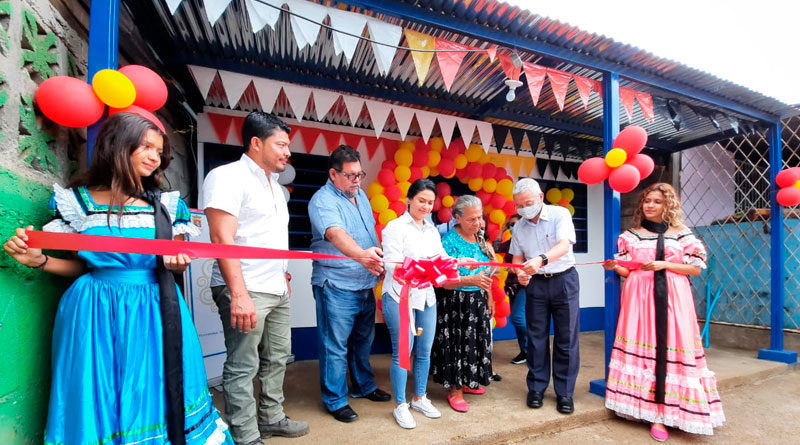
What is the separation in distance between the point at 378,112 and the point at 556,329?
2532mm

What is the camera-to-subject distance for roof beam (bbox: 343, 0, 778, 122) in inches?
102

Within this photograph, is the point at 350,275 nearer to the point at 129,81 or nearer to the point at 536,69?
the point at 129,81

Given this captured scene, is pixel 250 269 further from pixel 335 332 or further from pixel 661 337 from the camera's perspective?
pixel 661 337

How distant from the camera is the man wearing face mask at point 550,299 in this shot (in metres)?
2.92

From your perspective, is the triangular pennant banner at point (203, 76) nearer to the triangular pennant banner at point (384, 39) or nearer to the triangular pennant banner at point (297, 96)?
the triangular pennant banner at point (297, 96)

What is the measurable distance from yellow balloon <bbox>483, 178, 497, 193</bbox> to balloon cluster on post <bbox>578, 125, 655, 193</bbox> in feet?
5.48

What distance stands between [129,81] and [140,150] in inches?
14.9

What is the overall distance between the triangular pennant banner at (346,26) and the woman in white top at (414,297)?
0.99 metres

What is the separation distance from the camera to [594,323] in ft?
20.1

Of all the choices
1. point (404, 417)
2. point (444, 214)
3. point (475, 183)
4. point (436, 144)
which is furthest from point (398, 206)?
point (404, 417)

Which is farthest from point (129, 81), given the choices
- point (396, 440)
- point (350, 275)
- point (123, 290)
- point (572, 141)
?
point (572, 141)

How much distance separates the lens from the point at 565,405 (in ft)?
9.52

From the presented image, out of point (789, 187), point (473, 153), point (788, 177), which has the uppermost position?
point (473, 153)

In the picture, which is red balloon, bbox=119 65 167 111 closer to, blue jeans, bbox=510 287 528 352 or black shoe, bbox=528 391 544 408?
black shoe, bbox=528 391 544 408
